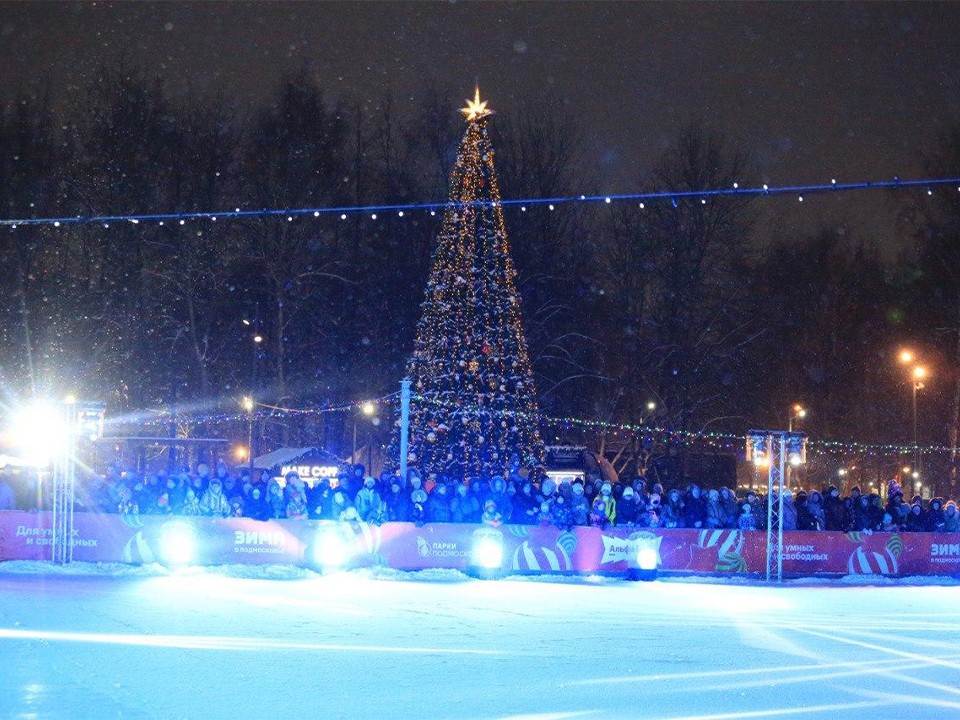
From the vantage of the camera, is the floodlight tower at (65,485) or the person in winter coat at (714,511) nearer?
the floodlight tower at (65,485)

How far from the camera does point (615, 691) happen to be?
9.16 metres

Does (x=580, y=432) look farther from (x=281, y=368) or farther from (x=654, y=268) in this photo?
(x=281, y=368)

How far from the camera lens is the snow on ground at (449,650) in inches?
337

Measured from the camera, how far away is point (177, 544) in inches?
728

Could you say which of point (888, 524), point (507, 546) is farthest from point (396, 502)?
point (888, 524)

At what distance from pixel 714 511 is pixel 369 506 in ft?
20.7

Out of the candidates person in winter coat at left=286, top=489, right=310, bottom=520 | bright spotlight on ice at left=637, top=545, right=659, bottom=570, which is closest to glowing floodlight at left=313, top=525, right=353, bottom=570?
person in winter coat at left=286, top=489, right=310, bottom=520

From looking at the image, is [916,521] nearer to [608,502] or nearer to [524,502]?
[608,502]

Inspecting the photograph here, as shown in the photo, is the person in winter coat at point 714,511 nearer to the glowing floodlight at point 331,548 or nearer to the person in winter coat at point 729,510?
the person in winter coat at point 729,510

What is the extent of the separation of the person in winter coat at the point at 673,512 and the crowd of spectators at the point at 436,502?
2cm

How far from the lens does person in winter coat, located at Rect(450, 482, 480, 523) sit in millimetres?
20062

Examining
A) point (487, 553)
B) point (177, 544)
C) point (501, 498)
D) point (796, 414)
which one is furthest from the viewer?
point (796, 414)

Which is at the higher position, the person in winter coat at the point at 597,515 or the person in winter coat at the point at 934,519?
the person in winter coat at the point at 597,515

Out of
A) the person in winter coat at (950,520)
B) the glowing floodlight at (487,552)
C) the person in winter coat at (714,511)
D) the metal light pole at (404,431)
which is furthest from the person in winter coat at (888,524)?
the metal light pole at (404,431)
